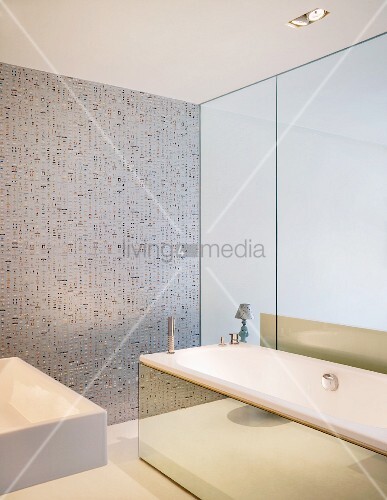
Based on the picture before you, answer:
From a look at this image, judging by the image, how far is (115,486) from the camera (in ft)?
9.47

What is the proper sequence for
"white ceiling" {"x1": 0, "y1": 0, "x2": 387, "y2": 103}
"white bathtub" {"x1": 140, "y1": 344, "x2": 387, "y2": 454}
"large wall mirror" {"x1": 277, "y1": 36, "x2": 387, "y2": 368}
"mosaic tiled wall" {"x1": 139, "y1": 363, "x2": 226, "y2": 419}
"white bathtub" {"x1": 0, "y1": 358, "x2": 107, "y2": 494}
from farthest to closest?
"large wall mirror" {"x1": 277, "y1": 36, "x2": 387, "y2": 368} → "mosaic tiled wall" {"x1": 139, "y1": 363, "x2": 226, "y2": 419} → "white ceiling" {"x1": 0, "y1": 0, "x2": 387, "y2": 103} → "white bathtub" {"x1": 140, "y1": 344, "x2": 387, "y2": 454} → "white bathtub" {"x1": 0, "y1": 358, "x2": 107, "y2": 494}

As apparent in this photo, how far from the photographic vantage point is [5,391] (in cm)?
257

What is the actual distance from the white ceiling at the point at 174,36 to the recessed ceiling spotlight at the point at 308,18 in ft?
0.14

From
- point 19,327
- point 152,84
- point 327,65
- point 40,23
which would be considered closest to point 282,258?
point 327,65

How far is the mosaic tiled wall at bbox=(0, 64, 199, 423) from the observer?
3305 millimetres

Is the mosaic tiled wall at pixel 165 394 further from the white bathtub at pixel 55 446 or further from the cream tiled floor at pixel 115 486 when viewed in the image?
the white bathtub at pixel 55 446

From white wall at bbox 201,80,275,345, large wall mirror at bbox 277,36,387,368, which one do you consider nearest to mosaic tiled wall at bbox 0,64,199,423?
white wall at bbox 201,80,275,345

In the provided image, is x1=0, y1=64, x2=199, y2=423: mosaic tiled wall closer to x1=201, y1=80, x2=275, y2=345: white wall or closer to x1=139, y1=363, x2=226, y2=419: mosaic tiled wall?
x1=201, y1=80, x2=275, y2=345: white wall

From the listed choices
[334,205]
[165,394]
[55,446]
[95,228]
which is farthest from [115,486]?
[334,205]

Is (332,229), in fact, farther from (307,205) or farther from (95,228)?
(95,228)

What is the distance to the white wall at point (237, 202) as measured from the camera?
12.2ft

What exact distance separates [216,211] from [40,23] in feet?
6.67

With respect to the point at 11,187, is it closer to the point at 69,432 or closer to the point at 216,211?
the point at 216,211

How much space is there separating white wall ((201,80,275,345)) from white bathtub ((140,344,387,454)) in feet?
1.04
